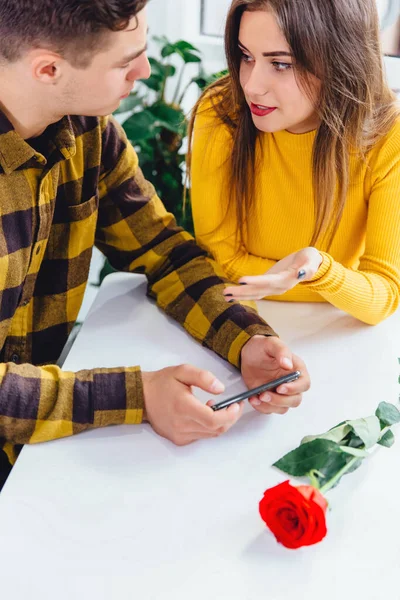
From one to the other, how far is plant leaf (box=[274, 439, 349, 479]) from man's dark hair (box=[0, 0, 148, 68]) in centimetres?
53

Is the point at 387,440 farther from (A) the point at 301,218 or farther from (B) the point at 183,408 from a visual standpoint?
(A) the point at 301,218

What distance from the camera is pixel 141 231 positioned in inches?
43.9

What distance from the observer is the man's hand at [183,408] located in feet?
2.60

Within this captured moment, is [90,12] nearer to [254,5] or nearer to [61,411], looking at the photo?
[254,5]

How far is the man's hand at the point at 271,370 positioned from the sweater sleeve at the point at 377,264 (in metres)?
0.14

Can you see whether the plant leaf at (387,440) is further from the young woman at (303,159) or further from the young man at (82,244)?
the young woman at (303,159)

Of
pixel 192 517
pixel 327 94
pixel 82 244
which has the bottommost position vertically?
pixel 192 517

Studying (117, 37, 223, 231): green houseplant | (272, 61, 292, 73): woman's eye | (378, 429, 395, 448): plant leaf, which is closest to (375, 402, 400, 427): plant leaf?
(378, 429, 395, 448): plant leaf

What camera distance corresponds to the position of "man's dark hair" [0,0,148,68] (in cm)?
76

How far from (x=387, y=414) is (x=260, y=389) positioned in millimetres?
155

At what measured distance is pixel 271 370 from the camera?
910 millimetres

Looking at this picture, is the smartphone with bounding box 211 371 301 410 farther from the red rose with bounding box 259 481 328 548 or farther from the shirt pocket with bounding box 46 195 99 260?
the shirt pocket with bounding box 46 195 99 260

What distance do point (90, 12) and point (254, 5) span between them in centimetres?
29

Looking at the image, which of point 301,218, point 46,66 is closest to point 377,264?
point 301,218
